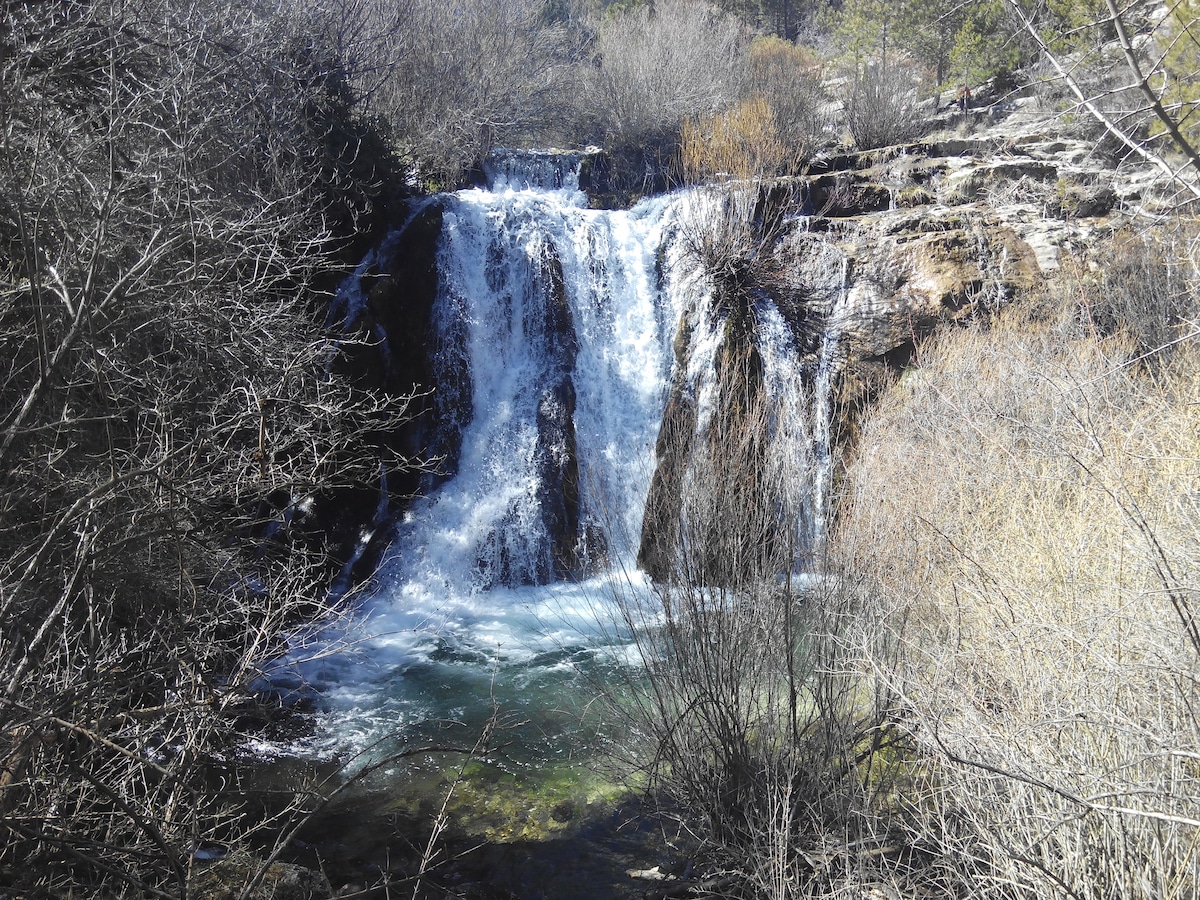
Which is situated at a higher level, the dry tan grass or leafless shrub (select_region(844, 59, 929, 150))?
leafless shrub (select_region(844, 59, 929, 150))

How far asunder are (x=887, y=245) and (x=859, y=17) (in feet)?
51.0

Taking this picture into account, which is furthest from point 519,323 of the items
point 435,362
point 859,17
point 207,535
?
point 859,17

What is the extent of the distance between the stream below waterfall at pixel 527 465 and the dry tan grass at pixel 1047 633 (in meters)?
2.27

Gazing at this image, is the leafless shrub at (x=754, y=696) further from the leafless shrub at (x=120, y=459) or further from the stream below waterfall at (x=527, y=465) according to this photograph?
the leafless shrub at (x=120, y=459)

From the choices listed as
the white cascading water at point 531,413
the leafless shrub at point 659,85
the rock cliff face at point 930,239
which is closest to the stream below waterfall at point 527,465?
the white cascading water at point 531,413

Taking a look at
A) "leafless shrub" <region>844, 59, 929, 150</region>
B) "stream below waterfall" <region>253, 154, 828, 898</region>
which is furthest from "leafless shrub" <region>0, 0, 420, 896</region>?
"leafless shrub" <region>844, 59, 929, 150</region>

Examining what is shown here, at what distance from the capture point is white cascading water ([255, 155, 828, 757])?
29.2ft

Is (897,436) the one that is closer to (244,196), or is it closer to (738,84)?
(244,196)

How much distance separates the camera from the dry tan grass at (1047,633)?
2.99 metres

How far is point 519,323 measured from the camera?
11.4m

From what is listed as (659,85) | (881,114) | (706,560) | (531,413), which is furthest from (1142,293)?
(659,85)

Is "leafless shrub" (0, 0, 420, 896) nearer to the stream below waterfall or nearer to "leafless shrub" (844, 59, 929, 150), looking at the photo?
the stream below waterfall

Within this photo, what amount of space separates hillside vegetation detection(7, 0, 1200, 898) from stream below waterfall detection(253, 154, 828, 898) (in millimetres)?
1244

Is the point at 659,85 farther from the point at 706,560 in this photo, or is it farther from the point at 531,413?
the point at 706,560
